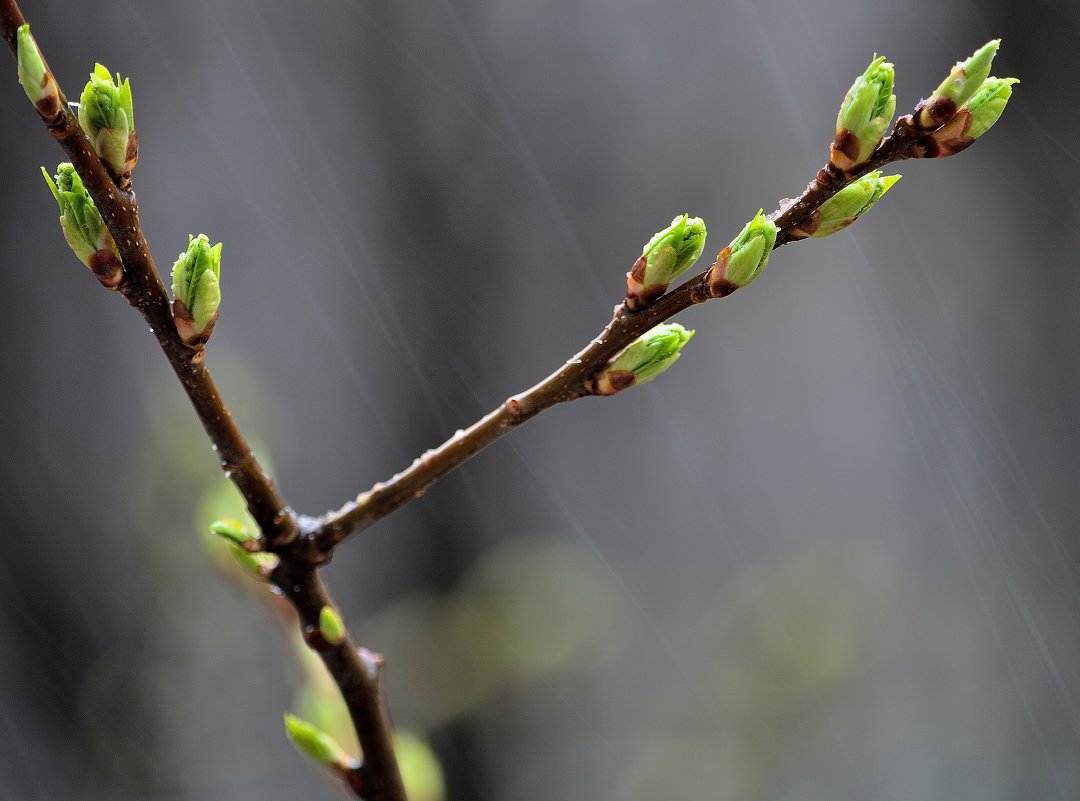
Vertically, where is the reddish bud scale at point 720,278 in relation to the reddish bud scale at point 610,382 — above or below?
above

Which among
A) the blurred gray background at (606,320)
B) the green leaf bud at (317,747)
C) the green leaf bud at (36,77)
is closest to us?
the green leaf bud at (36,77)

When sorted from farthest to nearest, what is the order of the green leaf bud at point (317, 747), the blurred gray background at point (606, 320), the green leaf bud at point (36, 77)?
1. the blurred gray background at point (606, 320)
2. the green leaf bud at point (317, 747)
3. the green leaf bud at point (36, 77)

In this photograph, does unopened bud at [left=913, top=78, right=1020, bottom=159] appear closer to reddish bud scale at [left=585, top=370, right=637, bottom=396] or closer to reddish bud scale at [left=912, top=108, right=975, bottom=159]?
reddish bud scale at [left=912, top=108, right=975, bottom=159]

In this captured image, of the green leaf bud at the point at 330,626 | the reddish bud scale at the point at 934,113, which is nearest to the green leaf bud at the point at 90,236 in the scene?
the green leaf bud at the point at 330,626

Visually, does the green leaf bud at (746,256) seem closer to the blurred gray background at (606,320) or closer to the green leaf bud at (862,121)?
the green leaf bud at (862,121)

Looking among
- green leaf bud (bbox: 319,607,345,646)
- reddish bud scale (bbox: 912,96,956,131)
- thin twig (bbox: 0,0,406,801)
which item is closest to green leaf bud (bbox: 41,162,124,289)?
thin twig (bbox: 0,0,406,801)

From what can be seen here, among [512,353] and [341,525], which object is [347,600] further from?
[341,525]

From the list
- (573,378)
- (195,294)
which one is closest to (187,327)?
(195,294)
